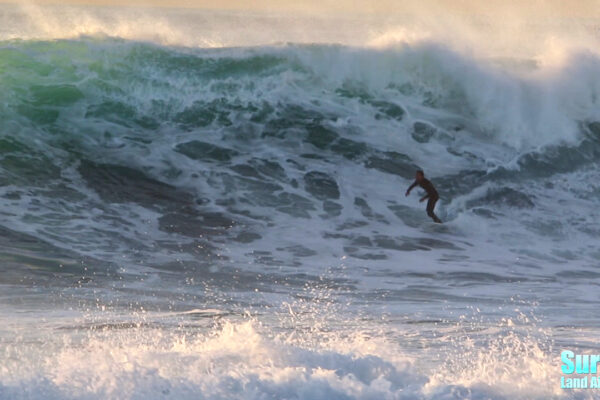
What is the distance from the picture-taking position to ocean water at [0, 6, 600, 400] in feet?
21.5

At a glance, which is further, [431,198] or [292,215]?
[431,198]

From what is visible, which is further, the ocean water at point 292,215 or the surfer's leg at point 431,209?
the surfer's leg at point 431,209

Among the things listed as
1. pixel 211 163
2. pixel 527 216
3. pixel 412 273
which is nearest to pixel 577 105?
pixel 527 216

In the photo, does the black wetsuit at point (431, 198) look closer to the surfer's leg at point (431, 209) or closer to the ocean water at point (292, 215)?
the surfer's leg at point (431, 209)

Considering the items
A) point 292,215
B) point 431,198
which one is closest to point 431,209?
point 431,198

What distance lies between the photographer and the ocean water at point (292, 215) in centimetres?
654

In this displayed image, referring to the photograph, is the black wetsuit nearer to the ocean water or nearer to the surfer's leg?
the surfer's leg

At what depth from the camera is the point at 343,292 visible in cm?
1018

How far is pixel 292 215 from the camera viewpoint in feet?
45.6

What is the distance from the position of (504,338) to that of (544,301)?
2195mm

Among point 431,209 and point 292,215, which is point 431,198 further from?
point 292,215

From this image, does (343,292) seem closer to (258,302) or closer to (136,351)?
(258,302)

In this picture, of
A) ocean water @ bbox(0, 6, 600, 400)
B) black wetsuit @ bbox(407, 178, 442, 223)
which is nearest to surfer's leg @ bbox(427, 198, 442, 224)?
black wetsuit @ bbox(407, 178, 442, 223)

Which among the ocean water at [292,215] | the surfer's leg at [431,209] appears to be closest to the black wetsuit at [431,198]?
the surfer's leg at [431,209]
